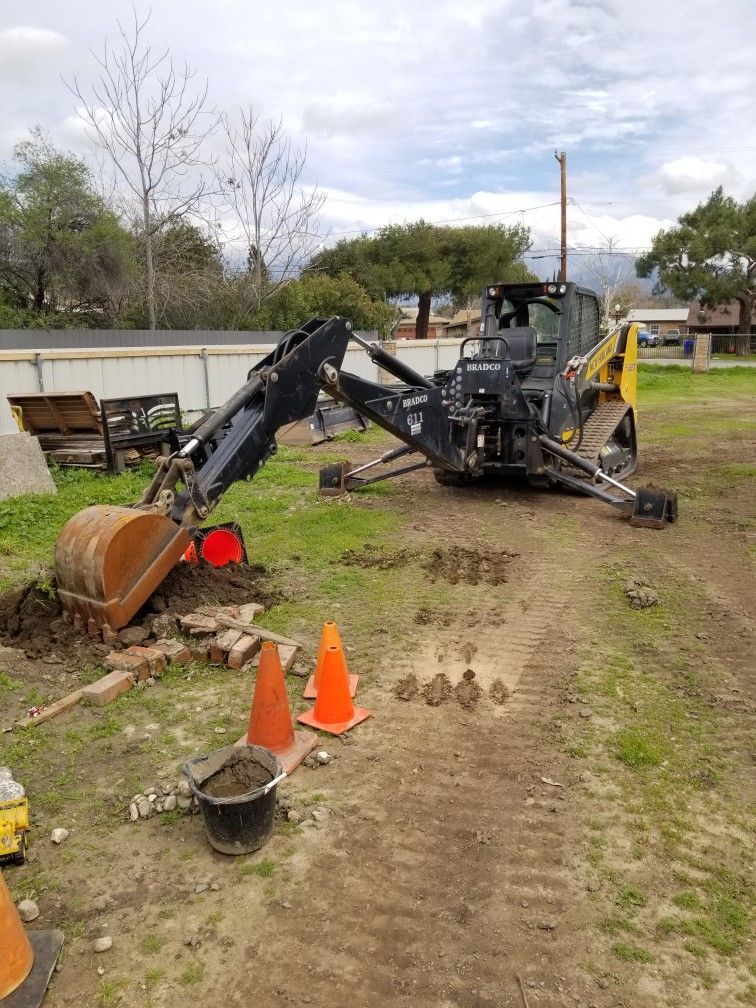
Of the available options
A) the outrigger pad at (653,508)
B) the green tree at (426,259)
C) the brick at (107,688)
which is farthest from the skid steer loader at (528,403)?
the green tree at (426,259)

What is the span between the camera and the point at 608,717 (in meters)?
4.41

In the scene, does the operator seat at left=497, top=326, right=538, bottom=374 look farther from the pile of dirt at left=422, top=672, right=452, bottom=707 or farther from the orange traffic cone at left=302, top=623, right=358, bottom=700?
the orange traffic cone at left=302, top=623, right=358, bottom=700

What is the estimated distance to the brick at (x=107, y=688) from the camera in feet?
15.0

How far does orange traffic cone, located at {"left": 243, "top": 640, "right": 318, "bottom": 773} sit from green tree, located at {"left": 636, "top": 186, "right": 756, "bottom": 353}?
1904 inches

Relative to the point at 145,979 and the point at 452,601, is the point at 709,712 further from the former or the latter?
the point at 145,979

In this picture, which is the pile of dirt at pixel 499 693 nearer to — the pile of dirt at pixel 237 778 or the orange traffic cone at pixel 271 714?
the orange traffic cone at pixel 271 714

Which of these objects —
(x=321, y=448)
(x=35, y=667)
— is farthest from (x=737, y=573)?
(x=321, y=448)

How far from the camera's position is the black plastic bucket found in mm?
3252

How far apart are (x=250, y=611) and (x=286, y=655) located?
0.90m

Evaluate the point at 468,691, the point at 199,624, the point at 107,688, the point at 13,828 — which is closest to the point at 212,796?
the point at 13,828

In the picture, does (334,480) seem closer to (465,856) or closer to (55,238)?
(465,856)

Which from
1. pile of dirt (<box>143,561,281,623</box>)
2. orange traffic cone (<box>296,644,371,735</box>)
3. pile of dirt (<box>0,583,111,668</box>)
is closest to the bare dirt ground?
orange traffic cone (<box>296,644,371,735</box>)

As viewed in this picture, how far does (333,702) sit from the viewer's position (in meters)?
4.38

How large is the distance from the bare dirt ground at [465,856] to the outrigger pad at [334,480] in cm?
445
